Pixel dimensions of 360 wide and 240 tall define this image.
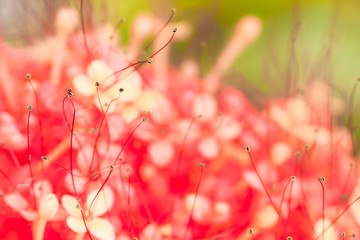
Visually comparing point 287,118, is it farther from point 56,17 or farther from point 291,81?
point 56,17

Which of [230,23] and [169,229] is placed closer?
[169,229]

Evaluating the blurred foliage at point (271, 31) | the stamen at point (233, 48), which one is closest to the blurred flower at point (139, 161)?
the stamen at point (233, 48)

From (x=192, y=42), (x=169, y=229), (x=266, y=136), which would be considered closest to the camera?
(x=169, y=229)

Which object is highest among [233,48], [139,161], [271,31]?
[271,31]

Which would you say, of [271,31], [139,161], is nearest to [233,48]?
[271,31]

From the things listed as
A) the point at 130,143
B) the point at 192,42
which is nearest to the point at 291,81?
the point at 192,42

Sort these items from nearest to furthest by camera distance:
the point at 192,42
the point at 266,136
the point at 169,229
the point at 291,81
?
the point at 169,229 → the point at 266,136 → the point at 291,81 → the point at 192,42

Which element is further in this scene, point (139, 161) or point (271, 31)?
point (271, 31)

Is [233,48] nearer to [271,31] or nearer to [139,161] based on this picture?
[271,31]

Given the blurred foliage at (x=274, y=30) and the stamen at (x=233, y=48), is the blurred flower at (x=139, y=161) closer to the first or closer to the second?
the stamen at (x=233, y=48)
